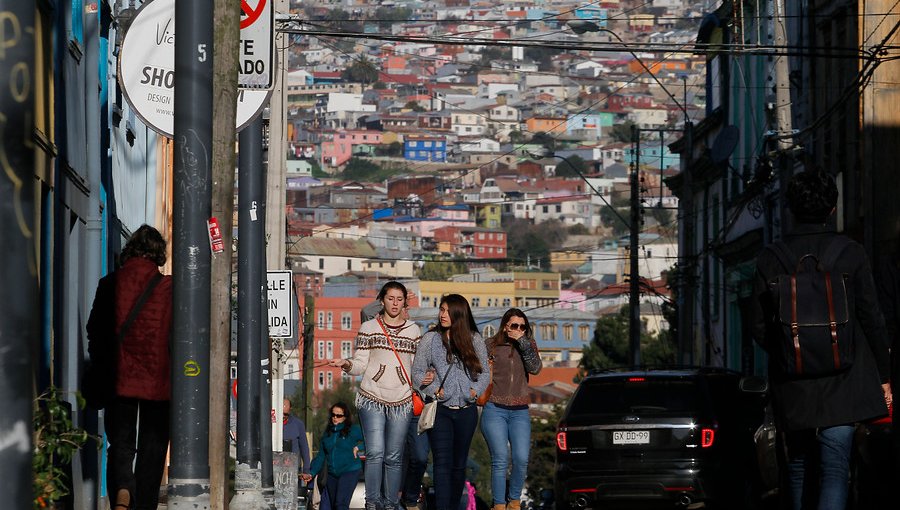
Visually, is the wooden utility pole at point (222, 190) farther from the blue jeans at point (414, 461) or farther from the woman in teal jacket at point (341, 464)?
the woman in teal jacket at point (341, 464)

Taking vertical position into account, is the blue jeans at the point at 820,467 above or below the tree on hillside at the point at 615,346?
above

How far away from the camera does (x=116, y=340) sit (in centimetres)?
968

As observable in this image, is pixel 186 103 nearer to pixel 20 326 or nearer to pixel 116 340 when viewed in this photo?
pixel 116 340

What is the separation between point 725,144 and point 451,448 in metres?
33.2

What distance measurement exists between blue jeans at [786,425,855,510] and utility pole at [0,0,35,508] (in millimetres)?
4410

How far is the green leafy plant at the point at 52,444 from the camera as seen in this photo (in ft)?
21.3

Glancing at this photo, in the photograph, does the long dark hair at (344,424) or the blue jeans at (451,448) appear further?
the long dark hair at (344,424)

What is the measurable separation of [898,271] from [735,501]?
23.4 feet

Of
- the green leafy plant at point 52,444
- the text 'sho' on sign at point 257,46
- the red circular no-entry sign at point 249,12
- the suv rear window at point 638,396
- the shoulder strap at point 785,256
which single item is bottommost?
the suv rear window at point 638,396

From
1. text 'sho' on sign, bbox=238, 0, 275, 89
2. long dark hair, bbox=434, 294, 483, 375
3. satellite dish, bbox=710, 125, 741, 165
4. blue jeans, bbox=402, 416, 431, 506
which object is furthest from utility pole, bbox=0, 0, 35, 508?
satellite dish, bbox=710, 125, 741, 165

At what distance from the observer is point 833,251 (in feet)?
24.5

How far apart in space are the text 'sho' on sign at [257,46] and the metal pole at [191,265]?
9.40 ft

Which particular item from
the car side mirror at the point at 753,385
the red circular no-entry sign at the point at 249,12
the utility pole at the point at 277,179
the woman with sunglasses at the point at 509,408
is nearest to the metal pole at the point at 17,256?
the car side mirror at the point at 753,385

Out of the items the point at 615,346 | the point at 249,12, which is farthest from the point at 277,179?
the point at 615,346
